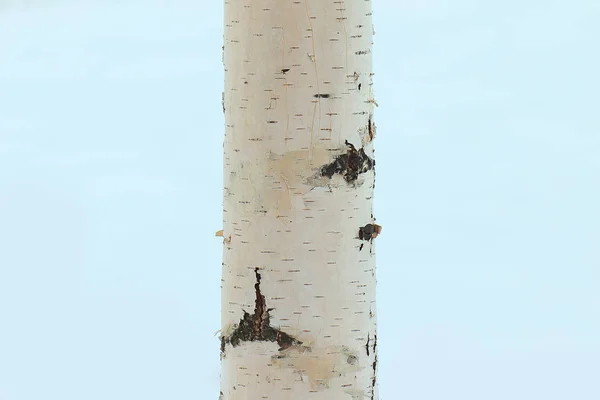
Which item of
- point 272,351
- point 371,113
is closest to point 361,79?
point 371,113

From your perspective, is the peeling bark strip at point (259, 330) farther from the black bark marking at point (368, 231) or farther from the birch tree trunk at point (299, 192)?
the black bark marking at point (368, 231)

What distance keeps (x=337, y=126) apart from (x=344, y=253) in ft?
0.45

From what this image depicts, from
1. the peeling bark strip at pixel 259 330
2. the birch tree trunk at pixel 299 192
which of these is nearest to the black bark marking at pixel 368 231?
the birch tree trunk at pixel 299 192

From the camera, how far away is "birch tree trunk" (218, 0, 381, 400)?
0.96 m

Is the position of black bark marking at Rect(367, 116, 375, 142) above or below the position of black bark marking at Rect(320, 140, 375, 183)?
above

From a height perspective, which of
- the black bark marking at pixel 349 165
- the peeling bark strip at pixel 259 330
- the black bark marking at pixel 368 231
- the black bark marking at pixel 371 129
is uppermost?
the black bark marking at pixel 371 129

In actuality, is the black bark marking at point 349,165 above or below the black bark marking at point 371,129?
below

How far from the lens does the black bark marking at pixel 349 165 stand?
98 cm

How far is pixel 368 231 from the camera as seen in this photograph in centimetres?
101

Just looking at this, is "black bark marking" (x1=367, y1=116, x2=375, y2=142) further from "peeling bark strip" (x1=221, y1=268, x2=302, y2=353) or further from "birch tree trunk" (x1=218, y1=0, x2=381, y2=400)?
"peeling bark strip" (x1=221, y1=268, x2=302, y2=353)

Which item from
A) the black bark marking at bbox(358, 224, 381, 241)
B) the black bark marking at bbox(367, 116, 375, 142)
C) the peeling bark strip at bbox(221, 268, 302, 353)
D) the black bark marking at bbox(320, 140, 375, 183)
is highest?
the black bark marking at bbox(367, 116, 375, 142)

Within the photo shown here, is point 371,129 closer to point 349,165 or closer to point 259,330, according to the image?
point 349,165

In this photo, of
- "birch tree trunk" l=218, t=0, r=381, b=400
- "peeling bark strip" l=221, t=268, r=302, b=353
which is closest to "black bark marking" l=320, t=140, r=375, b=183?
"birch tree trunk" l=218, t=0, r=381, b=400

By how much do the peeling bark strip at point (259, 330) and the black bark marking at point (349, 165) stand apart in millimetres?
134
